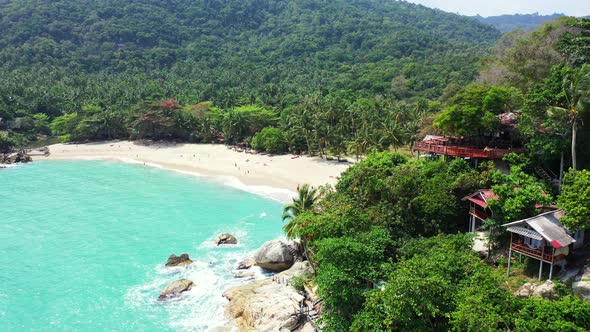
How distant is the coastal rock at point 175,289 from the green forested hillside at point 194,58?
195 feet

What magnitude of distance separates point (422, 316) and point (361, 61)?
132 metres

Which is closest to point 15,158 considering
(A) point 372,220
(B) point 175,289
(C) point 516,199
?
(B) point 175,289

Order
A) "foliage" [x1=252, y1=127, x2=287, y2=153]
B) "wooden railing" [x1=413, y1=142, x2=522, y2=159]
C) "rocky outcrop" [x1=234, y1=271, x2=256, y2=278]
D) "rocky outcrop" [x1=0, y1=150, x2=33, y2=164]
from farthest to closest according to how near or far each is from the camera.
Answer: "rocky outcrop" [x1=0, y1=150, x2=33, y2=164]
"foliage" [x1=252, y1=127, x2=287, y2=153]
"rocky outcrop" [x1=234, y1=271, x2=256, y2=278]
"wooden railing" [x1=413, y1=142, x2=522, y2=159]

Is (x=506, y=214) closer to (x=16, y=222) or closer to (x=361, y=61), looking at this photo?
(x=16, y=222)

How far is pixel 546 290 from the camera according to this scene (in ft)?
53.8

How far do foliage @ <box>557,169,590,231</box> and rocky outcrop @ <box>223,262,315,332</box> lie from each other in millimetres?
12150

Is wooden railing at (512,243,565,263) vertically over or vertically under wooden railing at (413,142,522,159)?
under

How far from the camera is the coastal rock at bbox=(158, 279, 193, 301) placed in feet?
83.9

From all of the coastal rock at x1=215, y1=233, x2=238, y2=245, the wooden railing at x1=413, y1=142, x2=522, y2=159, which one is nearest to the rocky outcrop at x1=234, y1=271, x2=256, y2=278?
the coastal rock at x1=215, y1=233, x2=238, y2=245

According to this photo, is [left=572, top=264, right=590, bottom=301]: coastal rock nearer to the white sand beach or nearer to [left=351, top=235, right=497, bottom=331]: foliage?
[left=351, top=235, right=497, bottom=331]: foliage

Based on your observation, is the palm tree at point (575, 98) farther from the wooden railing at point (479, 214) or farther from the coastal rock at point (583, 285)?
the coastal rock at point (583, 285)

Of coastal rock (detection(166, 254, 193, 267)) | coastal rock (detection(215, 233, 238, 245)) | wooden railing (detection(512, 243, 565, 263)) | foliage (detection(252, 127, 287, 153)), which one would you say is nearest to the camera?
wooden railing (detection(512, 243, 565, 263))

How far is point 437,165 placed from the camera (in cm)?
2647

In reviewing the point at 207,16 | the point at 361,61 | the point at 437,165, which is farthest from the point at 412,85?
the point at 207,16
